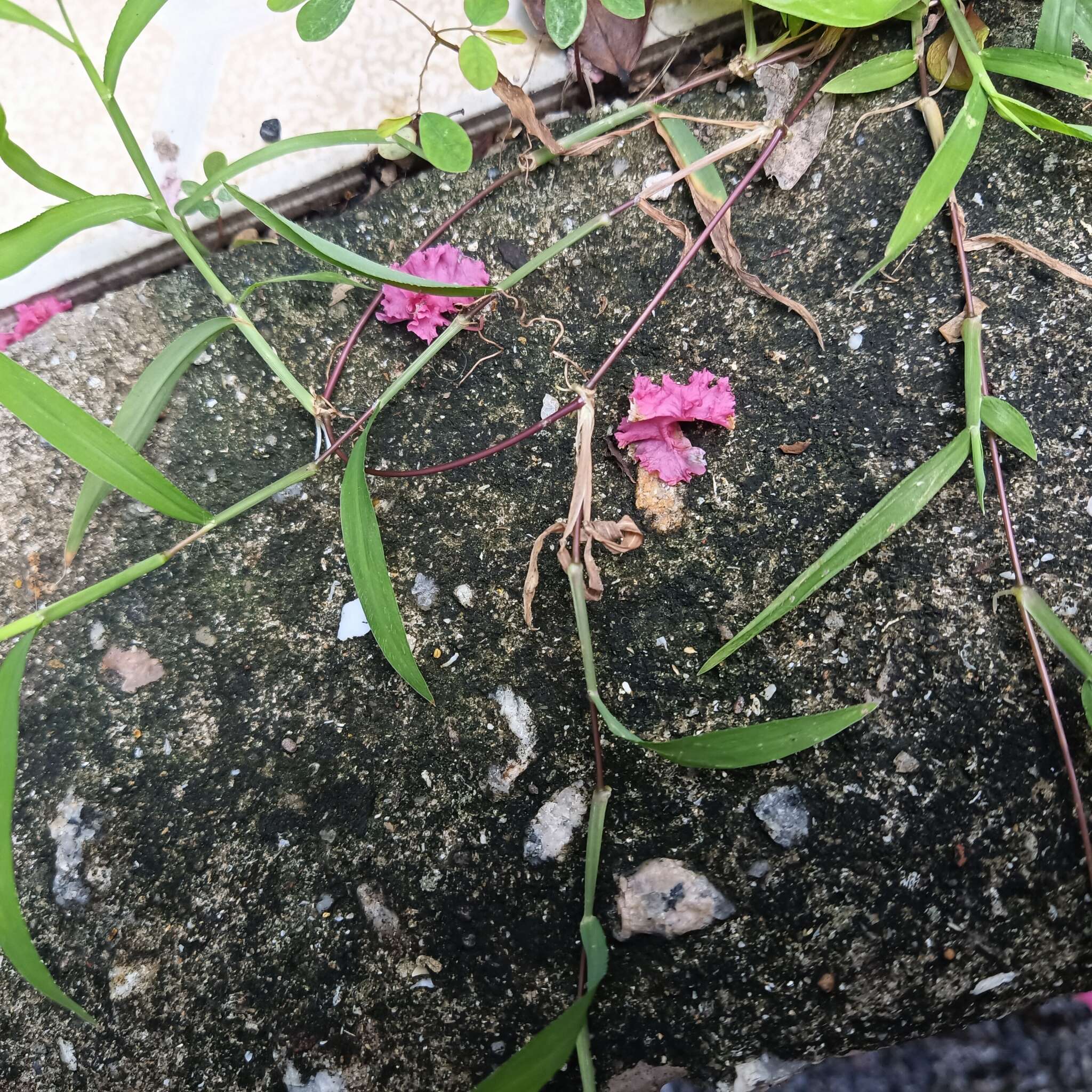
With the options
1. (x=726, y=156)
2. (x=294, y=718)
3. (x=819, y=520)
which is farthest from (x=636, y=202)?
(x=294, y=718)

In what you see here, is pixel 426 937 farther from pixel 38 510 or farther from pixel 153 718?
pixel 38 510

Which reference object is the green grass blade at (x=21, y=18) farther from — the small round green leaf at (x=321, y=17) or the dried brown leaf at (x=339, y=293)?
the dried brown leaf at (x=339, y=293)

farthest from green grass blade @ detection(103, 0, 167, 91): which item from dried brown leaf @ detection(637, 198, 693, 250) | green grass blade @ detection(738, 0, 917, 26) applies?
green grass blade @ detection(738, 0, 917, 26)

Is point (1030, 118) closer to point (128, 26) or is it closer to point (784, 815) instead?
point (784, 815)

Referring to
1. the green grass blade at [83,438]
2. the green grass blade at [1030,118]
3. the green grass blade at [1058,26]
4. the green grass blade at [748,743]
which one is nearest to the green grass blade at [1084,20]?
the green grass blade at [1058,26]

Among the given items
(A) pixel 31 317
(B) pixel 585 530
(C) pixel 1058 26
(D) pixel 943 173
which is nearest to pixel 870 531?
(B) pixel 585 530

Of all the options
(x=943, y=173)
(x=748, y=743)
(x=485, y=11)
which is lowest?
(x=748, y=743)

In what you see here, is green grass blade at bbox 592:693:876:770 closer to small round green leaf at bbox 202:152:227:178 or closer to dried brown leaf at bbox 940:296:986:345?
dried brown leaf at bbox 940:296:986:345
